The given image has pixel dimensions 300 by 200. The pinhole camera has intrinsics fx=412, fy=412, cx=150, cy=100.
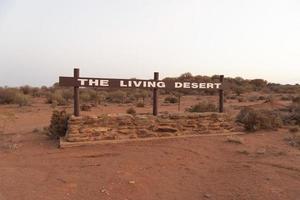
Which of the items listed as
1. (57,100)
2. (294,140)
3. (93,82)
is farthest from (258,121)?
(57,100)

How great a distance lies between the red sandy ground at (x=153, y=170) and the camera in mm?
8211

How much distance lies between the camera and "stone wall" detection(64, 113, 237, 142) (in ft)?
42.8

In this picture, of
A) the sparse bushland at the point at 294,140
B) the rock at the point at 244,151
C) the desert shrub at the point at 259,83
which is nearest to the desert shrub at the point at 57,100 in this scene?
the sparse bushland at the point at 294,140

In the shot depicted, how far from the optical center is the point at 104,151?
1203 centimetres

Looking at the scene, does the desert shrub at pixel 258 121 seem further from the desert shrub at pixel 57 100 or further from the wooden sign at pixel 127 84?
the desert shrub at pixel 57 100

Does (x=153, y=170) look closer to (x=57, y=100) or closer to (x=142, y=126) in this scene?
(x=142, y=126)

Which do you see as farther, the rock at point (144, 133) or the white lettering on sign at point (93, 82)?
the rock at point (144, 133)

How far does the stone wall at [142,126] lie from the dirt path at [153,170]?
1.92 feet

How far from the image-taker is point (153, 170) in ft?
32.7

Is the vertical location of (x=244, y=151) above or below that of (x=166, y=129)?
below

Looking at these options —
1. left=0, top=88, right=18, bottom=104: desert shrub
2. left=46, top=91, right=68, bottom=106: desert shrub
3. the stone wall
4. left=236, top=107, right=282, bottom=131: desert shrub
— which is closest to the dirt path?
the stone wall

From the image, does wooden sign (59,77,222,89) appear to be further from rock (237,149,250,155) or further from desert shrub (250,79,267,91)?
desert shrub (250,79,267,91)

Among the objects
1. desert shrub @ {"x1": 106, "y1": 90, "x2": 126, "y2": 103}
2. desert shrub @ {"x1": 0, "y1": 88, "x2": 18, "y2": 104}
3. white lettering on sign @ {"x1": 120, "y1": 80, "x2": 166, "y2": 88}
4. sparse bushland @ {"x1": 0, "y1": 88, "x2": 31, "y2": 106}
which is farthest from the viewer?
desert shrub @ {"x1": 106, "y1": 90, "x2": 126, "y2": 103}

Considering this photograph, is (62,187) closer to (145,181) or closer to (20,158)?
(145,181)
